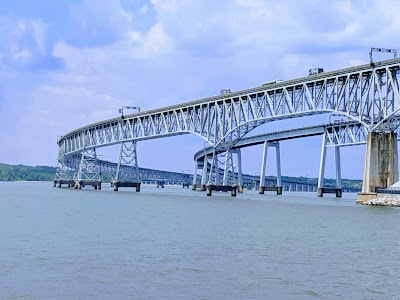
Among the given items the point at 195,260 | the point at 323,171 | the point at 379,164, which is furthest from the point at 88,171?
the point at 195,260

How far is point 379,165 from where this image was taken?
277 feet

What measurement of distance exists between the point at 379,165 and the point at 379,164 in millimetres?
133

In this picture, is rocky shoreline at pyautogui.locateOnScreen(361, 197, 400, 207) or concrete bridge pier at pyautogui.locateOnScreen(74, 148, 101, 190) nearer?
rocky shoreline at pyautogui.locateOnScreen(361, 197, 400, 207)

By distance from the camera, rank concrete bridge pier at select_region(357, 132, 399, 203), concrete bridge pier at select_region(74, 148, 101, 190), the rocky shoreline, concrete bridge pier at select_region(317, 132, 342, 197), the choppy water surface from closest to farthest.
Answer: the choppy water surface → the rocky shoreline → concrete bridge pier at select_region(357, 132, 399, 203) → concrete bridge pier at select_region(317, 132, 342, 197) → concrete bridge pier at select_region(74, 148, 101, 190)

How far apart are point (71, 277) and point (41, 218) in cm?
3101

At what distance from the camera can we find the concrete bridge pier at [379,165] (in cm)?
8438

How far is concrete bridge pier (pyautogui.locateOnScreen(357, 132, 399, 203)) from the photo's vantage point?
277ft

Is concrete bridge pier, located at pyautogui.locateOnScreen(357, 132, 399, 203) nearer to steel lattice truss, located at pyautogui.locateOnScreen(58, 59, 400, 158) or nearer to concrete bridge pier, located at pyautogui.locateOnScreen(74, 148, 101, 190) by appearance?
steel lattice truss, located at pyautogui.locateOnScreen(58, 59, 400, 158)

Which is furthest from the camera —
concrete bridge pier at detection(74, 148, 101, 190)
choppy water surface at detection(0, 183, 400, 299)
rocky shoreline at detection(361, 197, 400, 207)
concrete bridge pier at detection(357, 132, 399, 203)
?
concrete bridge pier at detection(74, 148, 101, 190)

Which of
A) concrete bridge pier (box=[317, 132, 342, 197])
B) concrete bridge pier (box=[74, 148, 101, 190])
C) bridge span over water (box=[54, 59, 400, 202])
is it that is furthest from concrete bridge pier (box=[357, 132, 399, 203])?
concrete bridge pier (box=[74, 148, 101, 190])

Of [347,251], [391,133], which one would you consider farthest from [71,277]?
[391,133]

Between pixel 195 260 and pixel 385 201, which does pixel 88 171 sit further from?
pixel 195 260

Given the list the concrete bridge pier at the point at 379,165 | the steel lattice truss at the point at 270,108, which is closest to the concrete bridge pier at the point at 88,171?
the steel lattice truss at the point at 270,108

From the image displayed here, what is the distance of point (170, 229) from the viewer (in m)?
47.9
